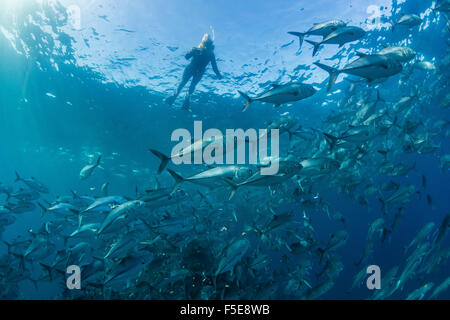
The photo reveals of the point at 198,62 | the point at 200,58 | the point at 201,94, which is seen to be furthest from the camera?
the point at 201,94

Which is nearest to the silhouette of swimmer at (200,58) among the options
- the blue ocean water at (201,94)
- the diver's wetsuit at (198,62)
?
the diver's wetsuit at (198,62)

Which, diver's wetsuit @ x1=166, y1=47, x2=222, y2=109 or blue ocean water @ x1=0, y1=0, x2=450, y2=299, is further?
diver's wetsuit @ x1=166, y1=47, x2=222, y2=109

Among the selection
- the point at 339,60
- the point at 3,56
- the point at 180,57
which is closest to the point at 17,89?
the point at 3,56

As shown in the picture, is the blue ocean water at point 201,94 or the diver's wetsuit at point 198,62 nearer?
the blue ocean water at point 201,94

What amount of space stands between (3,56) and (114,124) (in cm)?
752

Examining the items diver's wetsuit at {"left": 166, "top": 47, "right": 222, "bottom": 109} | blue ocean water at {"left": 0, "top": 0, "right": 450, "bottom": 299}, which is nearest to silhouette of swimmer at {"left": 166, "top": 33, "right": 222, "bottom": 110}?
diver's wetsuit at {"left": 166, "top": 47, "right": 222, "bottom": 109}

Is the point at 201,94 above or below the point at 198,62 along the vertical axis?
above

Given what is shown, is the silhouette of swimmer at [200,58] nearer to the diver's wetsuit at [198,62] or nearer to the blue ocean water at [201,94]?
the diver's wetsuit at [198,62]

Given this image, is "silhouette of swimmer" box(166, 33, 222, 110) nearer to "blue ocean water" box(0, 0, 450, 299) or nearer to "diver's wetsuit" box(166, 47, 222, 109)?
"diver's wetsuit" box(166, 47, 222, 109)

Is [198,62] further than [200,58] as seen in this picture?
Yes

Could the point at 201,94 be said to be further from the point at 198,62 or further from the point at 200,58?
the point at 200,58

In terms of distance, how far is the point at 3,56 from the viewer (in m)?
14.2

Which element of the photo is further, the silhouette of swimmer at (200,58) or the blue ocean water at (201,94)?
the silhouette of swimmer at (200,58)

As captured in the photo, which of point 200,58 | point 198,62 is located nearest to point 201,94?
point 198,62
